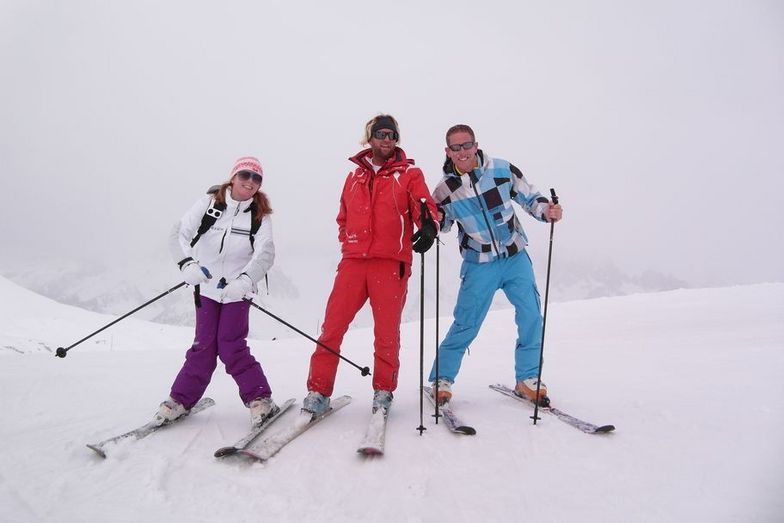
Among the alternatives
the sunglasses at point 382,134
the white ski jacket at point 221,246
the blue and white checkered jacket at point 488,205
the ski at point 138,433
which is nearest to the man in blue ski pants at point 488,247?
the blue and white checkered jacket at point 488,205

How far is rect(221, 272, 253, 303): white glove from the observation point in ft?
12.8

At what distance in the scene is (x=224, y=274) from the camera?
4195 mm

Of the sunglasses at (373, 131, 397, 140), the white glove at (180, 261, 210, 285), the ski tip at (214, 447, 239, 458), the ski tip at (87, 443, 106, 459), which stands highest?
the sunglasses at (373, 131, 397, 140)

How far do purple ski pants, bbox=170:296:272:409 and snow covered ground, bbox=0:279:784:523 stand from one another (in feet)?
1.04

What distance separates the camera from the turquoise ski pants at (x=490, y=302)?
475 centimetres

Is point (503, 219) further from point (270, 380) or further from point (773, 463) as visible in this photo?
point (270, 380)

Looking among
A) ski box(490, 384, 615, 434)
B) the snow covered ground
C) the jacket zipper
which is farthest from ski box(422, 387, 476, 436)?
the jacket zipper

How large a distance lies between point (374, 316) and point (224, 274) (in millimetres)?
1476

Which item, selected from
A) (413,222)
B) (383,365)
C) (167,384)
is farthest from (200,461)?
(167,384)

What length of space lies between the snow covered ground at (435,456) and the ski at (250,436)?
0.09 meters

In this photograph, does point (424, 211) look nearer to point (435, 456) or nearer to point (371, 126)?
point (371, 126)

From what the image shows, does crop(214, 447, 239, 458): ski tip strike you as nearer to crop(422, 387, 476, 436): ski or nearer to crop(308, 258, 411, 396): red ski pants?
crop(308, 258, 411, 396): red ski pants

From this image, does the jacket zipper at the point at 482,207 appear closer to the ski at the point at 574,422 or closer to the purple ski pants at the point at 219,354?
the ski at the point at 574,422

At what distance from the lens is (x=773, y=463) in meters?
3.06
